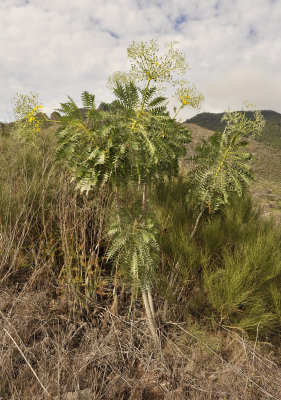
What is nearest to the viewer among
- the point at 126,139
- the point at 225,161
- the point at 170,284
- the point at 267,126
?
the point at 126,139

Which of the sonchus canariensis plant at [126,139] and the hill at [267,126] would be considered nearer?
the sonchus canariensis plant at [126,139]

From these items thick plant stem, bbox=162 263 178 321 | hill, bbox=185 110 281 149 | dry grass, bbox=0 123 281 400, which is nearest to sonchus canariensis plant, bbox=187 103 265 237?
thick plant stem, bbox=162 263 178 321

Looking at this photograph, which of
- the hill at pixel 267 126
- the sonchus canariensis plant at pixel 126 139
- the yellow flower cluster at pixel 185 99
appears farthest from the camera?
the hill at pixel 267 126

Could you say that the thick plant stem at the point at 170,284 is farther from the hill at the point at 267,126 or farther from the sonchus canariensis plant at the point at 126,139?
the hill at the point at 267,126

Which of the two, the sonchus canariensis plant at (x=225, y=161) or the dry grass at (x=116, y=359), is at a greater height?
the sonchus canariensis plant at (x=225, y=161)

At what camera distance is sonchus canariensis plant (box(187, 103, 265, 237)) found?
6.22ft

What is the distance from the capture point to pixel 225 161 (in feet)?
6.38

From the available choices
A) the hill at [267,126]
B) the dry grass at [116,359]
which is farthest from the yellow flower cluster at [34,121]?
the hill at [267,126]

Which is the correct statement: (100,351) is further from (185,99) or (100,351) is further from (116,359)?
(185,99)

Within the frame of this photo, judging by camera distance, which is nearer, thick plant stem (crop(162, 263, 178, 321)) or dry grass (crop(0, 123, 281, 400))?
dry grass (crop(0, 123, 281, 400))

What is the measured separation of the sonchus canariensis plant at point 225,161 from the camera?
1896 mm

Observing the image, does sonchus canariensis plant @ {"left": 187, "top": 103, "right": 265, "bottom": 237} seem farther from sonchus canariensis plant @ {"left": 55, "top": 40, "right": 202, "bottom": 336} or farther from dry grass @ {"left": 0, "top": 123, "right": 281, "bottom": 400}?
dry grass @ {"left": 0, "top": 123, "right": 281, "bottom": 400}

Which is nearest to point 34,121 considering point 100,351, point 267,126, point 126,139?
point 126,139

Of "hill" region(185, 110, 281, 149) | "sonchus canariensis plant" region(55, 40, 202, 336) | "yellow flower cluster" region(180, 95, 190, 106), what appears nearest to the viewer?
"sonchus canariensis plant" region(55, 40, 202, 336)
